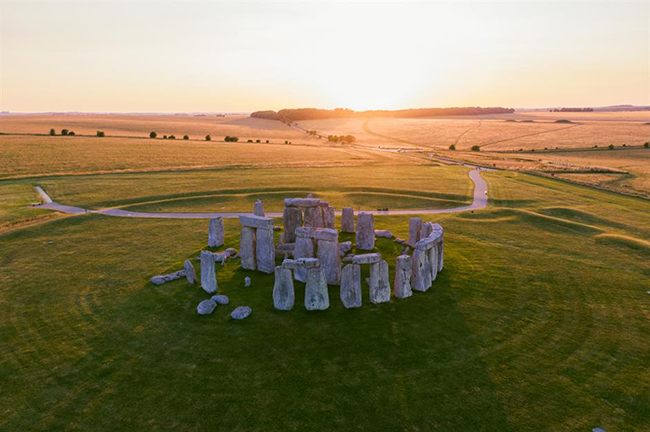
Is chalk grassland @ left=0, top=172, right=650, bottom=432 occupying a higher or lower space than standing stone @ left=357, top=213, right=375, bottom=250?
lower

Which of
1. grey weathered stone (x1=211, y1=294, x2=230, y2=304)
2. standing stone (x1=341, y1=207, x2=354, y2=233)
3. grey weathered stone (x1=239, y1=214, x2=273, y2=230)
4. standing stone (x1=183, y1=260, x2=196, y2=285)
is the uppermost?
grey weathered stone (x1=239, y1=214, x2=273, y2=230)

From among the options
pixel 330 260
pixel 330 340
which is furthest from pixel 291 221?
pixel 330 340

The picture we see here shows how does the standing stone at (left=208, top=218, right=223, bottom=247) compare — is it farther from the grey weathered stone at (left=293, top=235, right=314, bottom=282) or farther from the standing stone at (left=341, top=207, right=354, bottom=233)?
the standing stone at (left=341, top=207, right=354, bottom=233)

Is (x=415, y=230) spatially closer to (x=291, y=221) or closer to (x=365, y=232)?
(x=365, y=232)

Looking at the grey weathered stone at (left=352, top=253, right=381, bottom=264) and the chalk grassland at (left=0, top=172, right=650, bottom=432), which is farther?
the grey weathered stone at (left=352, top=253, right=381, bottom=264)

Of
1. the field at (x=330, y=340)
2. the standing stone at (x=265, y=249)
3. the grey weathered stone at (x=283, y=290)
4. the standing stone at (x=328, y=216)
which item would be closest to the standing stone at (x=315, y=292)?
the field at (x=330, y=340)

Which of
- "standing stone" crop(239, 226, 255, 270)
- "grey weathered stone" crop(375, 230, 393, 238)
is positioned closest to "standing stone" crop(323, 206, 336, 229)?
"grey weathered stone" crop(375, 230, 393, 238)

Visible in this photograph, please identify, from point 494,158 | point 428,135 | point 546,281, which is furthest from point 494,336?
point 428,135

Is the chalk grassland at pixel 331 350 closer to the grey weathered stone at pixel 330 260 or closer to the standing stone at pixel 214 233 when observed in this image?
the grey weathered stone at pixel 330 260
